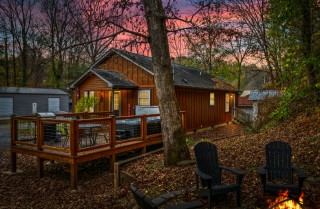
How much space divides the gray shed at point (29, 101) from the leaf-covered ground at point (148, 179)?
58.1ft

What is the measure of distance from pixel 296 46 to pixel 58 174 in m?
8.79

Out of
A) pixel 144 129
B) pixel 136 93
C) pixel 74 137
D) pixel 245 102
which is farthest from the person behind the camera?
pixel 245 102

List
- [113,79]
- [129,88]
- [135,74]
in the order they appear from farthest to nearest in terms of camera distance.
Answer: [135,74] < [129,88] < [113,79]

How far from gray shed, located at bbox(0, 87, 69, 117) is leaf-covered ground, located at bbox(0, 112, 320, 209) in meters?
17.7

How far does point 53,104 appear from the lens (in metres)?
29.1

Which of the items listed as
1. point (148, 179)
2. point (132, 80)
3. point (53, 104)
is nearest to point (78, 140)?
point (148, 179)

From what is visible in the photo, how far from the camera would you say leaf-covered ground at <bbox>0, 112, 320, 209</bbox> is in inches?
200

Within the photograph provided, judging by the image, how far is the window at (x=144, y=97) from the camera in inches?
634

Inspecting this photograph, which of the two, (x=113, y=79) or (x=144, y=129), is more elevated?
(x=113, y=79)

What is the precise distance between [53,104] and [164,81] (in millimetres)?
25460

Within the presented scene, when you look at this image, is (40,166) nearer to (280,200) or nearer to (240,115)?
(280,200)

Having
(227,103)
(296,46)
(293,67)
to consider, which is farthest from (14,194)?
(227,103)

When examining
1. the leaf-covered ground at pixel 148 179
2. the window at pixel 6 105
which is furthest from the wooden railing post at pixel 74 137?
the window at pixel 6 105

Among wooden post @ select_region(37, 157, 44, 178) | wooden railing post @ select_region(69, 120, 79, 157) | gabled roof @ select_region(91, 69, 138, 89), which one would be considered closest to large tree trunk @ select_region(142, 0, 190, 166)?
wooden railing post @ select_region(69, 120, 79, 157)
